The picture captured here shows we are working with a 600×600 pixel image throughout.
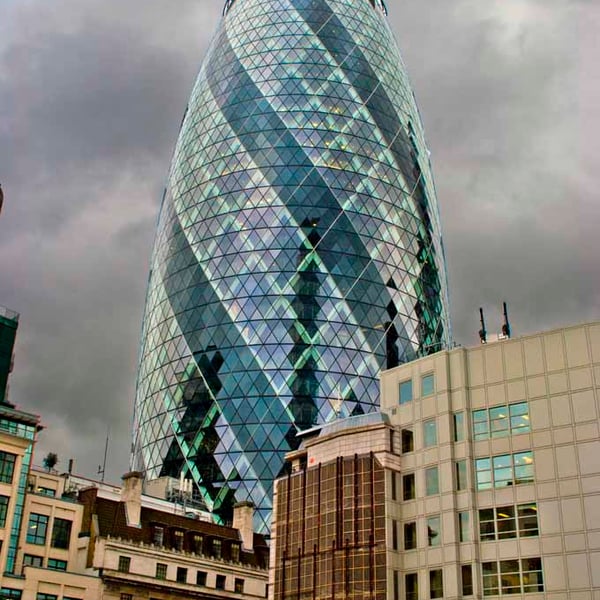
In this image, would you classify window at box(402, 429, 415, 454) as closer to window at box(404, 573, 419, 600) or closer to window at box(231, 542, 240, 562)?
window at box(404, 573, 419, 600)

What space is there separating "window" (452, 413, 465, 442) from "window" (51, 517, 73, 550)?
2135 cm

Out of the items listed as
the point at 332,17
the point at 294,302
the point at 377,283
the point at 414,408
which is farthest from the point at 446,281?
the point at 414,408

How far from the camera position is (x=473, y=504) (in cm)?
3884

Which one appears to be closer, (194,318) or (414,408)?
(414,408)

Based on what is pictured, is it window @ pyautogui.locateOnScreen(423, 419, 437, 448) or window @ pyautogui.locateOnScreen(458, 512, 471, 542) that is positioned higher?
window @ pyautogui.locateOnScreen(423, 419, 437, 448)

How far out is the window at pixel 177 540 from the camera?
2101 inches

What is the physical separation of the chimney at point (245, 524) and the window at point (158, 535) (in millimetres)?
7013

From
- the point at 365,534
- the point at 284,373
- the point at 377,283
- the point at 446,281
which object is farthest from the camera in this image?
the point at 446,281

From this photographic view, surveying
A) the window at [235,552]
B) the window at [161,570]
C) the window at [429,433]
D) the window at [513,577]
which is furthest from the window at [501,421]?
the window at [235,552]

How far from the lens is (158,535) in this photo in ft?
173

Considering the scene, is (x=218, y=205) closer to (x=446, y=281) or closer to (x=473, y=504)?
(x=446, y=281)

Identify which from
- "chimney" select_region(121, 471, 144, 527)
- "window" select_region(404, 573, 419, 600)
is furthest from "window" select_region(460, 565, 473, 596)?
"chimney" select_region(121, 471, 144, 527)

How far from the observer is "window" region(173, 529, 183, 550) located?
175ft

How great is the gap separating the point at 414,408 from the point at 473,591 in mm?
8634
